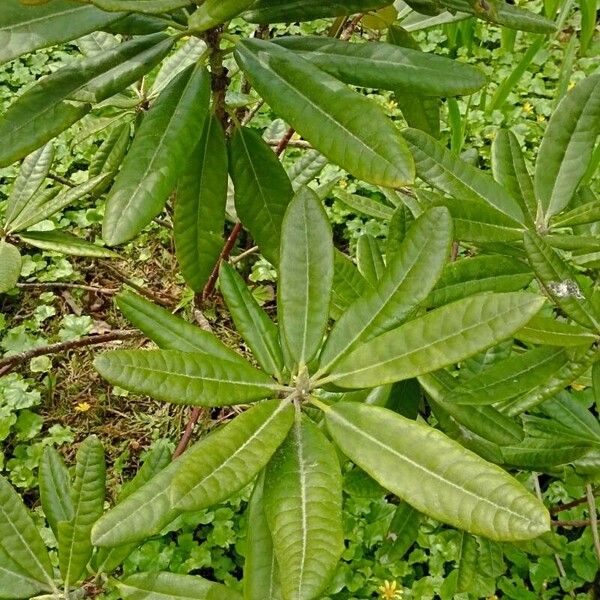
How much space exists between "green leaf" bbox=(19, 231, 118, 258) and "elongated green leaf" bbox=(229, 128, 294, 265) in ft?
1.09

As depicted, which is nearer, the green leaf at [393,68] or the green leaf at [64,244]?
the green leaf at [393,68]

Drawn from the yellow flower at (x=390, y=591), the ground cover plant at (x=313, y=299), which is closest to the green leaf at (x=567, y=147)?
the ground cover plant at (x=313, y=299)

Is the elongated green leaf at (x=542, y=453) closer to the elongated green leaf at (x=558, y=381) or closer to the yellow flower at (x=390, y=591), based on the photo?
the elongated green leaf at (x=558, y=381)

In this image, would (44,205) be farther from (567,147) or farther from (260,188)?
(567,147)

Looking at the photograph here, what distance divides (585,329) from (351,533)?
1.20 meters

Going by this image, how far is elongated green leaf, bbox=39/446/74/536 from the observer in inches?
45.8

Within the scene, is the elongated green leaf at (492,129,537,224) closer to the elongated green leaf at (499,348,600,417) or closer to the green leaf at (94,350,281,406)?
the elongated green leaf at (499,348,600,417)

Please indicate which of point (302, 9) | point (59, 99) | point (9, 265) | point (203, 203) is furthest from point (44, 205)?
point (302, 9)

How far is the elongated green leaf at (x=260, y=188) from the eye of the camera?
1.11m

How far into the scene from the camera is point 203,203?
109cm

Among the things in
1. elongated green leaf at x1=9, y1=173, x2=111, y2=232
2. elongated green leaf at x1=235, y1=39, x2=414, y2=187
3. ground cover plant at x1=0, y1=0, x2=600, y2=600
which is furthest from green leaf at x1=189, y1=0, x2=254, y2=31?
elongated green leaf at x1=9, y1=173, x2=111, y2=232

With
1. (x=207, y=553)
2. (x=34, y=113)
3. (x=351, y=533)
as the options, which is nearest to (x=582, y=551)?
(x=351, y=533)

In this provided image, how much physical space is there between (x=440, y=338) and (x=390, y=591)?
4.34 feet

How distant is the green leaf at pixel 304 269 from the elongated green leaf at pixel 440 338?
0.10 metres
